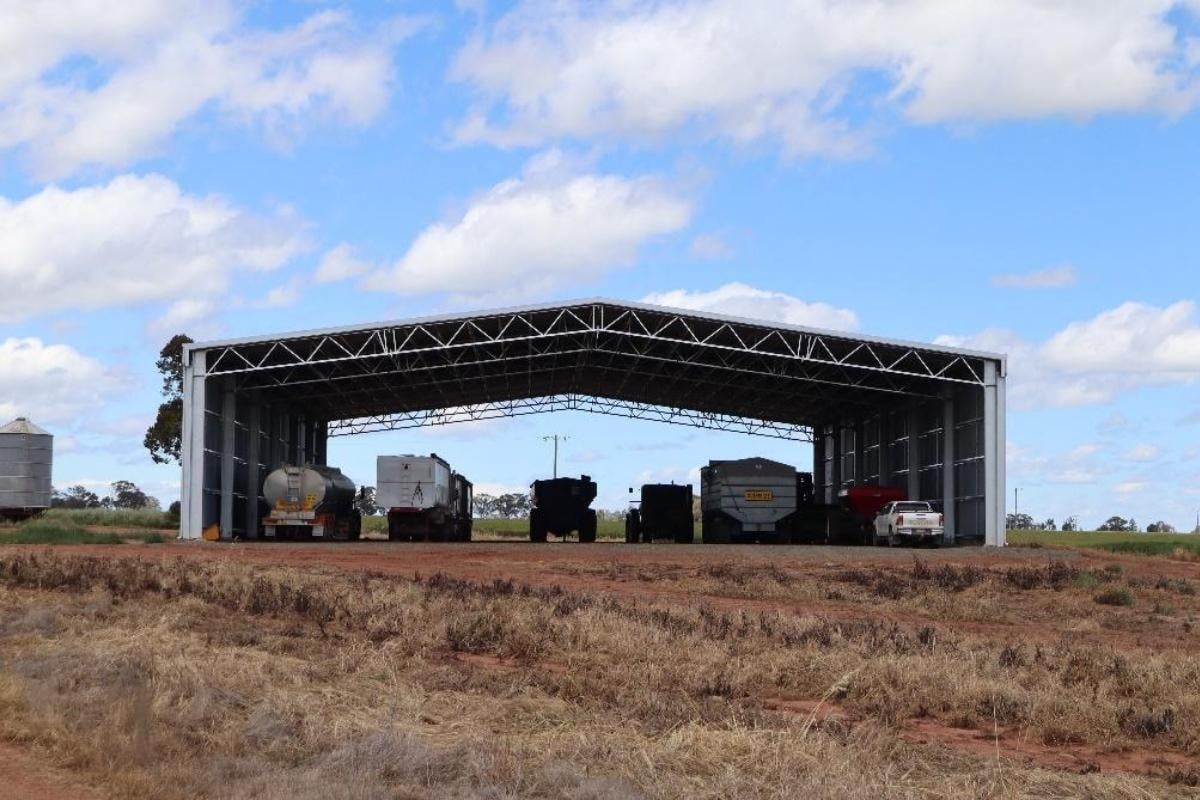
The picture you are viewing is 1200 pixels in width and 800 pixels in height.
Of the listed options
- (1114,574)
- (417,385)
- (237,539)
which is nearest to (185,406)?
(237,539)

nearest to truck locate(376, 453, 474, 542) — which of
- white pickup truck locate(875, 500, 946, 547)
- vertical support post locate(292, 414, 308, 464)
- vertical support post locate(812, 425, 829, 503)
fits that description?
vertical support post locate(292, 414, 308, 464)

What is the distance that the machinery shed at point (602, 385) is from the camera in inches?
1982

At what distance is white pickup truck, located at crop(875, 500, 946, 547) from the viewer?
173 ft

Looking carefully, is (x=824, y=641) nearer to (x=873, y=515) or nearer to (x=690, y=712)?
(x=690, y=712)

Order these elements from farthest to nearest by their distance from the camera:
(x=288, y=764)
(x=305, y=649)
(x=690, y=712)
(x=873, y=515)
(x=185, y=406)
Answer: (x=873, y=515) < (x=185, y=406) < (x=305, y=649) < (x=690, y=712) < (x=288, y=764)

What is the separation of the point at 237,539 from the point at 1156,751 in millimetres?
46155

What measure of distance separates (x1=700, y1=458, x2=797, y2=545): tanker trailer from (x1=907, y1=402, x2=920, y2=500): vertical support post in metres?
5.78

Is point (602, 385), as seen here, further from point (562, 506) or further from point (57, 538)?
point (57, 538)

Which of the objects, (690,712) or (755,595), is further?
(755,595)

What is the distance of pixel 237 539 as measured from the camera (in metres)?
55.0

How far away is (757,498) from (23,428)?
35108 mm

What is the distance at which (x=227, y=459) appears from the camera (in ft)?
175

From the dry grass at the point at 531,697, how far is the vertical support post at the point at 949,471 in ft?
108

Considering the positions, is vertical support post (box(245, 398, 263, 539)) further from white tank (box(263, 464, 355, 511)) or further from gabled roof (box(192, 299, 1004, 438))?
white tank (box(263, 464, 355, 511))
